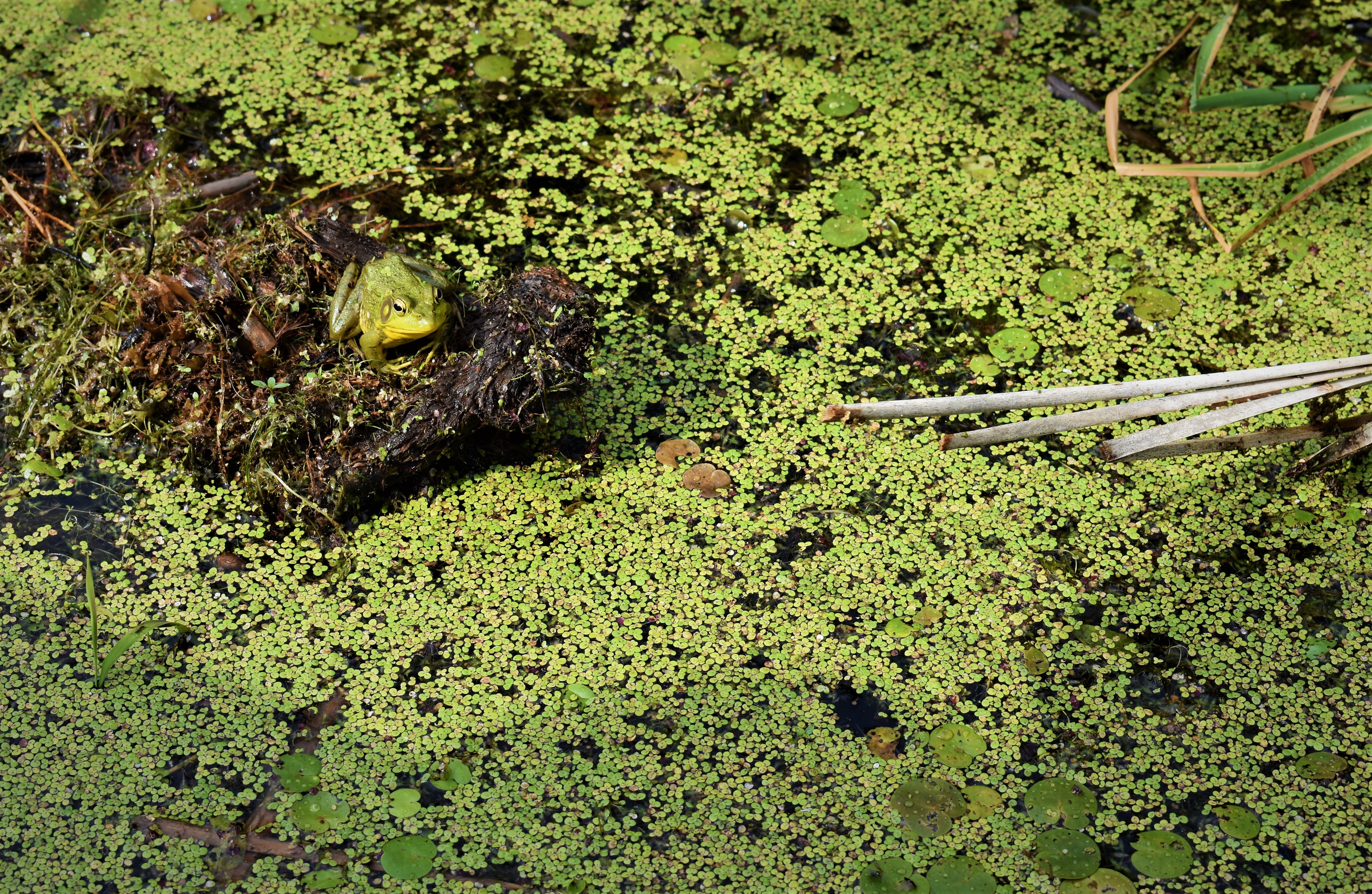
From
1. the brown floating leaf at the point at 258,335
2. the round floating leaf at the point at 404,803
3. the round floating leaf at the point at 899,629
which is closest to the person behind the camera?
the round floating leaf at the point at 404,803

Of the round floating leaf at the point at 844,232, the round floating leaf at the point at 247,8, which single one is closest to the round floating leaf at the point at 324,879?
the round floating leaf at the point at 844,232

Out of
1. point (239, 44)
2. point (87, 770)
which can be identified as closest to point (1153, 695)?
point (87, 770)

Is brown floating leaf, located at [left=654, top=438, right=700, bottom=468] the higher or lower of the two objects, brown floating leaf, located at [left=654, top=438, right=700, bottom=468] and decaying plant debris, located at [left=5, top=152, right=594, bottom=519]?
the lower

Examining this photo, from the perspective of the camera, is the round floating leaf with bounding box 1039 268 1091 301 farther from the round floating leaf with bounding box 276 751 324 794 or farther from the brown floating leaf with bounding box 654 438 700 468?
the round floating leaf with bounding box 276 751 324 794

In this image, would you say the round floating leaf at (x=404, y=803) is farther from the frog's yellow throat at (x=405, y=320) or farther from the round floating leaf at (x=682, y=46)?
the round floating leaf at (x=682, y=46)

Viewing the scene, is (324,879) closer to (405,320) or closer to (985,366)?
(405,320)

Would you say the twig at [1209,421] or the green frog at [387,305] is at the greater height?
the green frog at [387,305]

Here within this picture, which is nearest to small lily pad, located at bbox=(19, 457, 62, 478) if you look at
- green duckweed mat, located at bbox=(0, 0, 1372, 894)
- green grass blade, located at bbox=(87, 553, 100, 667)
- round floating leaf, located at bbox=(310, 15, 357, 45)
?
green duckweed mat, located at bbox=(0, 0, 1372, 894)

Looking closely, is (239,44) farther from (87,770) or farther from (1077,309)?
(1077,309)
